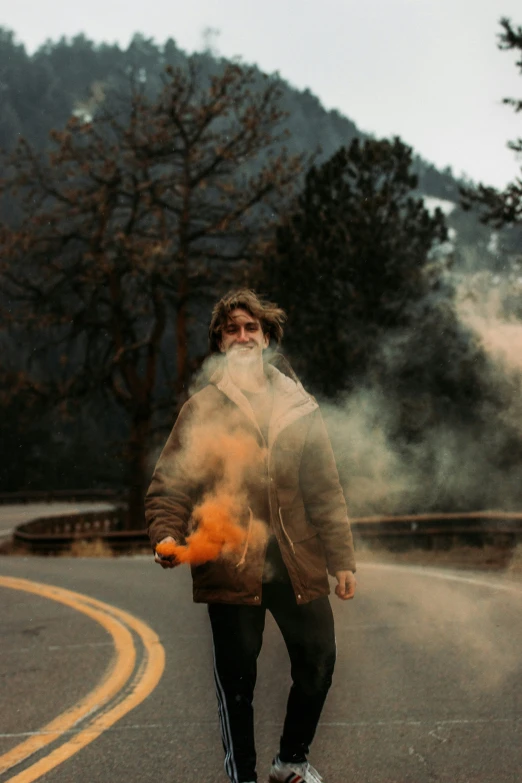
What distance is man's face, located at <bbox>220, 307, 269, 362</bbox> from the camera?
4094 millimetres

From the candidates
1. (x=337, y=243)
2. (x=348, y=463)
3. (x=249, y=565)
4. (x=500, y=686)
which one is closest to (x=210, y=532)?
(x=249, y=565)

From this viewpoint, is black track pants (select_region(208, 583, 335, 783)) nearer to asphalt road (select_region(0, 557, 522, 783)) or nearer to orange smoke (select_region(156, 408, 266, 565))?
orange smoke (select_region(156, 408, 266, 565))

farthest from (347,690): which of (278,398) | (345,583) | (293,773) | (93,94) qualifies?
(93,94)

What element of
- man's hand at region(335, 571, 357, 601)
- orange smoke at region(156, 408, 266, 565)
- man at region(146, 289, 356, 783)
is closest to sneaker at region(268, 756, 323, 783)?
man at region(146, 289, 356, 783)

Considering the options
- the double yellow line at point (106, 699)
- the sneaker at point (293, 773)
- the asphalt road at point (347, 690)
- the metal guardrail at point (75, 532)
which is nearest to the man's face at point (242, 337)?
the sneaker at point (293, 773)

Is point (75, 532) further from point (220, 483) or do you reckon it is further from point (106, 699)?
point (220, 483)

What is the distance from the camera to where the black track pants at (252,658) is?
3.88 meters

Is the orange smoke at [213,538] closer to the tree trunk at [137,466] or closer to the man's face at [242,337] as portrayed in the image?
the man's face at [242,337]

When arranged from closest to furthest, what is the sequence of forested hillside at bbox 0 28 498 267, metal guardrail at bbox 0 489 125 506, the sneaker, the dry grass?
1. the sneaker
2. the dry grass
3. metal guardrail at bbox 0 489 125 506
4. forested hillside at bbox 0 28 498 267

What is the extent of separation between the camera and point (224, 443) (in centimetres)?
399

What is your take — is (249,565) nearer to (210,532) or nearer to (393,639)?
(210,532)

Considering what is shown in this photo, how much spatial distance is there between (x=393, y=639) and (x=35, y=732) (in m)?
3.39

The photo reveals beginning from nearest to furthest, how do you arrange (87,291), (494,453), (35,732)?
(35,732) → (494,453) → (87,291)

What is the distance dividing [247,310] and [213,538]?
3.07ft
